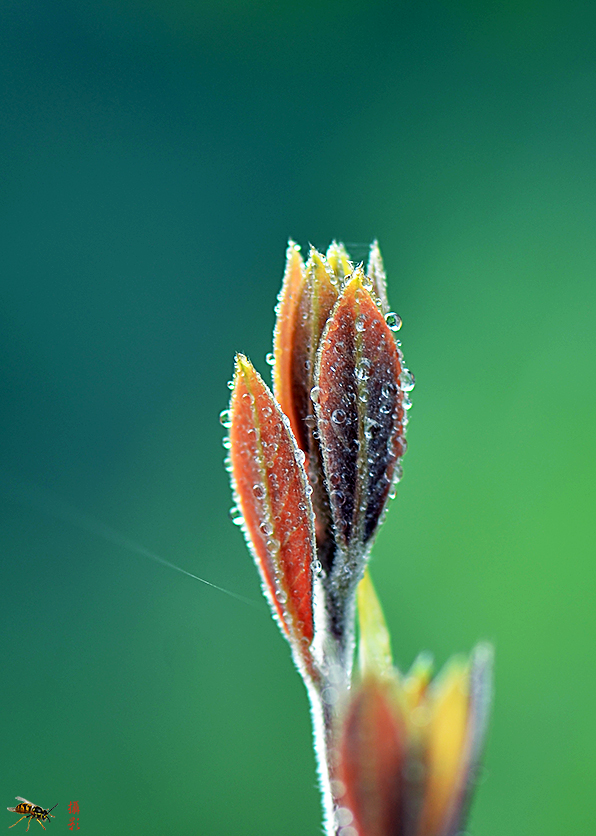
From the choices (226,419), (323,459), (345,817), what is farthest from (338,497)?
(345,817)

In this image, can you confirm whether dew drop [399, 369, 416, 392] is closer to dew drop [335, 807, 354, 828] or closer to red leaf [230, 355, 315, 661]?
red leaf [230, 355, 315, 661]

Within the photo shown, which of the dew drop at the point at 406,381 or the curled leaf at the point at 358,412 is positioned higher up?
the dew drop at the point at 406,381

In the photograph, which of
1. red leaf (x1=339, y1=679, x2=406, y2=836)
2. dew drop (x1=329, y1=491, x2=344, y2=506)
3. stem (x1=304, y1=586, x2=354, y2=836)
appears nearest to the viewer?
red leaf (x1=339, y1=679, x2=406, y2=836)

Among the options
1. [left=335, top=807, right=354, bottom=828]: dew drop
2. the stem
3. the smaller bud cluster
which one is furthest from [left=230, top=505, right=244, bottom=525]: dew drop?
[left=335, top=807, right=354, bottom=828]: dew drop

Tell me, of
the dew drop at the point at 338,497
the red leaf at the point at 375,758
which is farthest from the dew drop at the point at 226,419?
the red leaf at the point at 375,758

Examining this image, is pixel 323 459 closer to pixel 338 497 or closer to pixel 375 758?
pixel 338 497

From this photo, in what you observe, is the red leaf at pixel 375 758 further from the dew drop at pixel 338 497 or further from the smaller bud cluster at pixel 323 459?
the dew drop at pixel 338 497

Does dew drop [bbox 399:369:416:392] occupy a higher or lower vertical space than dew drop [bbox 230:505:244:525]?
higher

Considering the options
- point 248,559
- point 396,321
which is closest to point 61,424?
point 248,559

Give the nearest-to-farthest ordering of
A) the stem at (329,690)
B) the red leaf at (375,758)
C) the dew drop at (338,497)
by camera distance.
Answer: the red leaf at (375,758)
the stem at (329,690)
the dew drop at (338,497)
